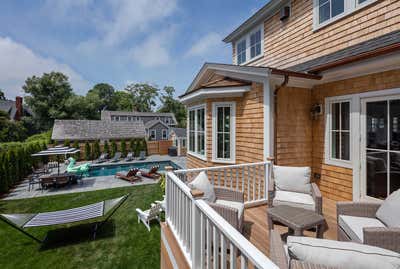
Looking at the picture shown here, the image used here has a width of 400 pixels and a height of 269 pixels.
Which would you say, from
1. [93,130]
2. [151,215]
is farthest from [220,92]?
[93,130]

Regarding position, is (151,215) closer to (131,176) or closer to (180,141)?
(131,176)

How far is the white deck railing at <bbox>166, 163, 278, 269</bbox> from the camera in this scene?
4.14ft

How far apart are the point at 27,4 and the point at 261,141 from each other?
9.26 meters

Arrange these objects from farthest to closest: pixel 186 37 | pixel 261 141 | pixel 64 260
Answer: pixel 186 37 < pixel 261 141 < pixel 64 260

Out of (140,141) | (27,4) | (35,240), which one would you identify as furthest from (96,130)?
(35,240)

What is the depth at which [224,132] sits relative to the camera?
5.84 metres

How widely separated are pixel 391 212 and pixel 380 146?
1.85 metres

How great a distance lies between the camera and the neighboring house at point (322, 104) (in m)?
3.62

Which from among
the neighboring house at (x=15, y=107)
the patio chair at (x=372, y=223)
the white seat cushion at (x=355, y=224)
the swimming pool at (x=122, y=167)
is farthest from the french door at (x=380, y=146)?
the neighboring house at (x=15, y=107)

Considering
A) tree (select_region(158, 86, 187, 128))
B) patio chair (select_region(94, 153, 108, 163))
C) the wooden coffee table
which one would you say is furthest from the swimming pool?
tree (select_region(158, 86, 187, 128))

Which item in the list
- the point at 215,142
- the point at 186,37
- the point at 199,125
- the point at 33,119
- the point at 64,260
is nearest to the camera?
the point at 64,260

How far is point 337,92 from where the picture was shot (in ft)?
14.3

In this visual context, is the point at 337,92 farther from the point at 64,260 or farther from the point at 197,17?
the point at 197,17

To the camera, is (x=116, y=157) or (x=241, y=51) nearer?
(x=241, y=51)
